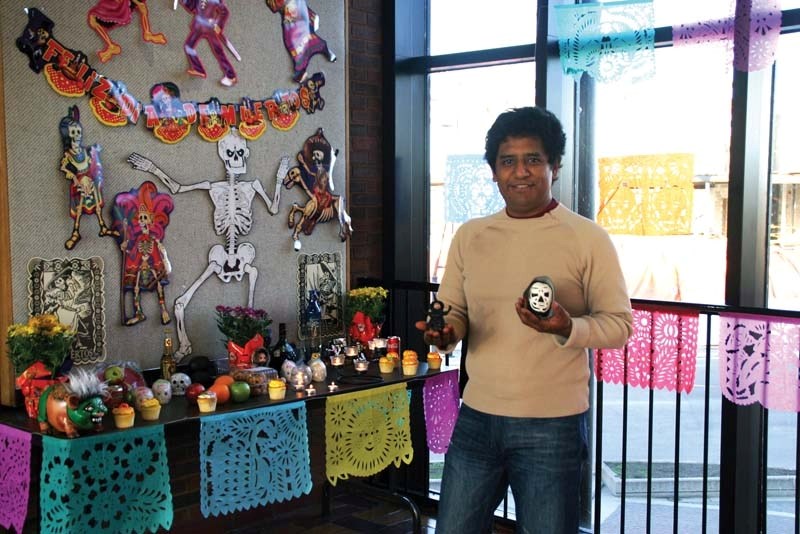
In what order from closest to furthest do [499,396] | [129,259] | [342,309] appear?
[499,396] → [129,259] → [342,309]

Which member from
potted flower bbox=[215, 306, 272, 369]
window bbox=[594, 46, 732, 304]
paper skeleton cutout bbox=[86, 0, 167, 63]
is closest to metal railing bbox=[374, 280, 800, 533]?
window bbox=[594, 46, 732, 304]

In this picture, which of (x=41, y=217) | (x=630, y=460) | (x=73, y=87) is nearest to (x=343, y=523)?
(x=630, y=460)

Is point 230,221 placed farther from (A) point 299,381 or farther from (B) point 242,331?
(A) point 299,381

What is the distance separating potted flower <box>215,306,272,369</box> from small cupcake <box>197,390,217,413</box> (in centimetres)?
38

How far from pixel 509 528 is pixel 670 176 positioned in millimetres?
1580

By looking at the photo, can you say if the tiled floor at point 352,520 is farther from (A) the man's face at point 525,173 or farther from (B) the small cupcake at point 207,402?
(A) the man's face at point 525,173

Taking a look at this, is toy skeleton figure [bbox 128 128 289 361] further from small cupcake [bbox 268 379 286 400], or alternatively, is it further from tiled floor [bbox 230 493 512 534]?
tiled floor [bbox 230 493 512 534]

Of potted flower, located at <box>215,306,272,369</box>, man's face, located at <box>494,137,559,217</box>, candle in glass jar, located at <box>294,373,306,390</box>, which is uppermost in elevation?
man's face, located at <box>494,137,559,217</box>

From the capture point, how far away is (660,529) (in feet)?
12.3

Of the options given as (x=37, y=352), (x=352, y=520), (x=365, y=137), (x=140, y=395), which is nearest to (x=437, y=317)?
(x=140, y=395)

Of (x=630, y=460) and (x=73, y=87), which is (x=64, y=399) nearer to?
(x=73, y=87)

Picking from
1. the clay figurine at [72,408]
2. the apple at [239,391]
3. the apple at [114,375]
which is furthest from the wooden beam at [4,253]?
the apple at [239,391]

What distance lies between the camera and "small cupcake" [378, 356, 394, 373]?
3410 mm

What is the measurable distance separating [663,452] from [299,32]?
2.42 meters
